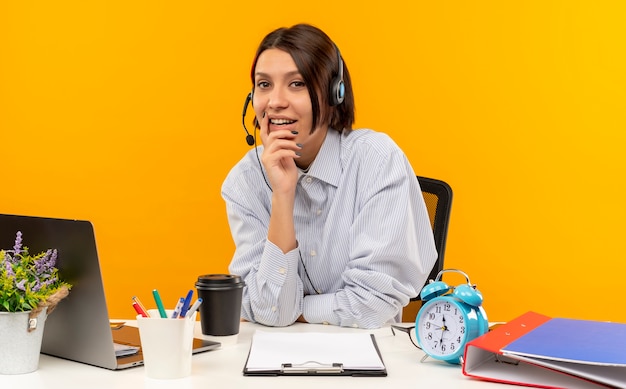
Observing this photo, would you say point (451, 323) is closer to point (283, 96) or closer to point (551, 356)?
point (551, 356)

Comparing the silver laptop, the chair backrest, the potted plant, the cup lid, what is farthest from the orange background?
the potted plant

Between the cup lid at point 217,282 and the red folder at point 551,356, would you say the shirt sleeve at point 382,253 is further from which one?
the red folder at point 551,356

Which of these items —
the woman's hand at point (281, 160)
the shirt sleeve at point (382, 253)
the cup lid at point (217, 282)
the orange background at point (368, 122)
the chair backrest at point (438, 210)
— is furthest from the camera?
the orange background at point (368, 122)

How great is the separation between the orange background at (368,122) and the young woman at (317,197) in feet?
3.83

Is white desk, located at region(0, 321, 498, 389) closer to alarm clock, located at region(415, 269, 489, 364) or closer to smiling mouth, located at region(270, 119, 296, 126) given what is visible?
alarm clock, located at region(415, 269, 489, 364)

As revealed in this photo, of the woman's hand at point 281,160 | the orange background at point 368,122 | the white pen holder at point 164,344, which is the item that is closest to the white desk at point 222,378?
the white pen holder at point 164,344

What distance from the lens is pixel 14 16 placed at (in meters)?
3.28

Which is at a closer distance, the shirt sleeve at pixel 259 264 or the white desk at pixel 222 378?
the white desk at pixel 222 378

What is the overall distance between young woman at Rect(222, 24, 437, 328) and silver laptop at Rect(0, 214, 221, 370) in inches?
21.6

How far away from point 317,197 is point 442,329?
2.68 ft

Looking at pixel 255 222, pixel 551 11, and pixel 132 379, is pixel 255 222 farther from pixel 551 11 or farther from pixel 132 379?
pixel 551 11

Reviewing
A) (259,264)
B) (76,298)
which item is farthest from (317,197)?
(76,298)

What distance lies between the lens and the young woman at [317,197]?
1.88 meters

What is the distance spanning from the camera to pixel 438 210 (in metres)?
2.30
